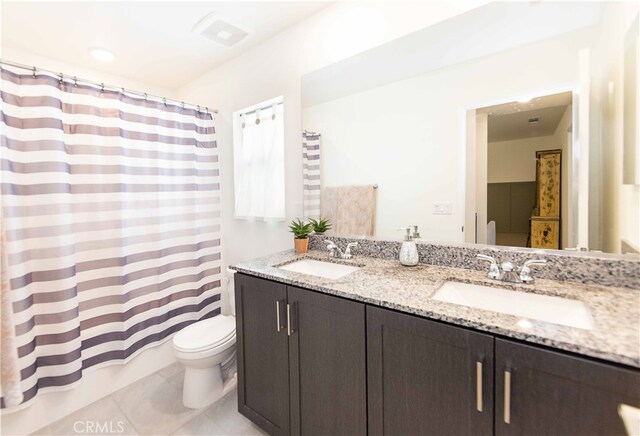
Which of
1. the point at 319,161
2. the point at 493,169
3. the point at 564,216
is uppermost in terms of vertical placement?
the point at 319,161

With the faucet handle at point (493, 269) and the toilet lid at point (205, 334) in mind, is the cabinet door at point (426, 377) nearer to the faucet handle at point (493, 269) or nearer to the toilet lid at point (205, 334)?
the faucet handle at point (493, 269)

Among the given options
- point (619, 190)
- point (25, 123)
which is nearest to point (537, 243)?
point (619, 190)

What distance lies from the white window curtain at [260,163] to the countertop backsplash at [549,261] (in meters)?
0.86

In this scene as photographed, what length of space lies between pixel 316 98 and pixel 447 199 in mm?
1013

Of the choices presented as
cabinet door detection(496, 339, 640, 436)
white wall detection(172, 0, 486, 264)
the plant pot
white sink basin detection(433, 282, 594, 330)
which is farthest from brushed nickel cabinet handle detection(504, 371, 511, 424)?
white wall detection(172, 0, 486, 264)

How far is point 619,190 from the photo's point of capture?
1048mm

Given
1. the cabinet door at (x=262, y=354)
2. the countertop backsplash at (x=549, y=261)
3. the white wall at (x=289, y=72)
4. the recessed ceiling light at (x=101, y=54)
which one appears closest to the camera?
the countertop backsplash at (x=549, y=261)

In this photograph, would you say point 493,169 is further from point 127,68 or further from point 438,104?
point 127,68

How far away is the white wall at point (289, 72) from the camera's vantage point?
140 cm

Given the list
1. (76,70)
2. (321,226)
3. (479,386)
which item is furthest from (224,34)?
(479,386)

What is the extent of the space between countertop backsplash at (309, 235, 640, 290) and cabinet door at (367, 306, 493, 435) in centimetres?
57

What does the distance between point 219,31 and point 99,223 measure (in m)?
1.45
